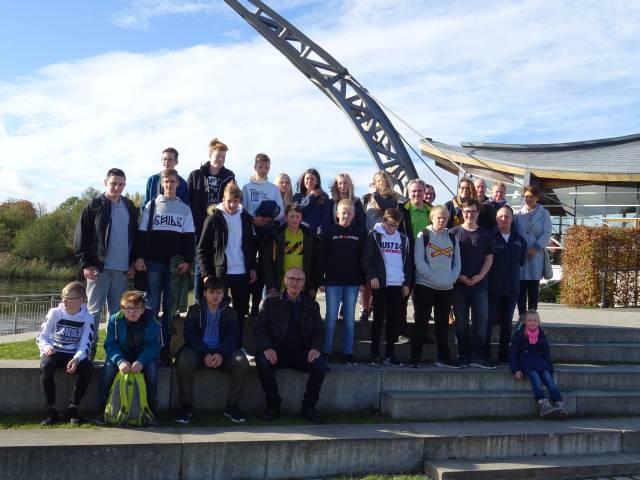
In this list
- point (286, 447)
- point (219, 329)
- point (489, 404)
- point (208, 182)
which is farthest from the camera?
point (208, 182)

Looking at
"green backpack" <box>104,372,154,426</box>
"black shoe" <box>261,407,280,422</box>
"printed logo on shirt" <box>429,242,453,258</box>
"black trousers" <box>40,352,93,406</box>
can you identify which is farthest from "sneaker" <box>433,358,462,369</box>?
"black trousers" <box>40,352,93,406</box>

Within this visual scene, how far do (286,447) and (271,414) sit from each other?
634mm

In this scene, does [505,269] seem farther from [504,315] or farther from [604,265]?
[604,265]

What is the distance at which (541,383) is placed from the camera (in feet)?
20.4

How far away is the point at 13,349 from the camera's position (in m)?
6.71

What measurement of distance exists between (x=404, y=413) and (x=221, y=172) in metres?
3.07

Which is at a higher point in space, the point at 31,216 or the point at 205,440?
the point at 31,216

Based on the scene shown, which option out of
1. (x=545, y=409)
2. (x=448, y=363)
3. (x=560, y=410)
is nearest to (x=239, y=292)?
(x=448, y=363)

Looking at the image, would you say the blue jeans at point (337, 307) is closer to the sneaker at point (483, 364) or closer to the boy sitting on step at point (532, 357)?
the sneaker at point (483, 364)

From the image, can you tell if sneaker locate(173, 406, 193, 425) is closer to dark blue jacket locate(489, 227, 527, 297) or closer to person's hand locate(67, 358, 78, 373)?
person's hand locate(67, 358, 78, 373)

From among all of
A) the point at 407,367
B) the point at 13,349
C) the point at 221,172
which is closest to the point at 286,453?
the point at 407,367

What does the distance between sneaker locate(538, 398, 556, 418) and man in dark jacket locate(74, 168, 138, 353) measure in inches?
164

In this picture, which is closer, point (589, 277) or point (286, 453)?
point (286, 453)

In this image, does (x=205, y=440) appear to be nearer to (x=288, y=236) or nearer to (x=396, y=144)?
(x=288, y=236)
